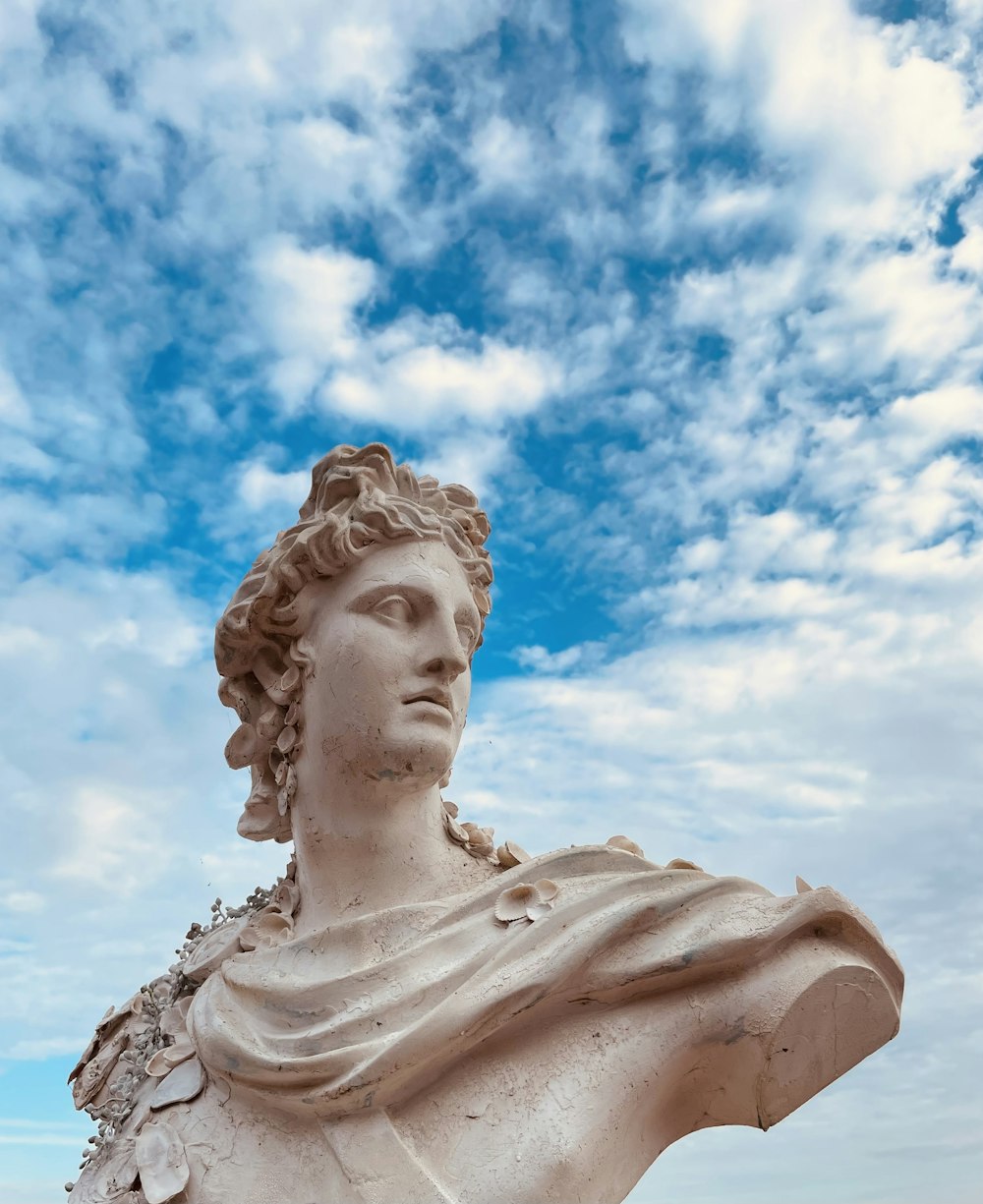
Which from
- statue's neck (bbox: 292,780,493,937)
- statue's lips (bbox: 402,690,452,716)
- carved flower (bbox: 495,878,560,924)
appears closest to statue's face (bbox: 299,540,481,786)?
statue's lips (bbox: 402,690,452,716)

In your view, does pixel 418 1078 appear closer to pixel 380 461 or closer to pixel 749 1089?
pixel 749 1089

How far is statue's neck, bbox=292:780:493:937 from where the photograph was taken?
4133 millimetres

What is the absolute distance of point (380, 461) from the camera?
454cm

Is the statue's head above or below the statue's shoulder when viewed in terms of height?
above

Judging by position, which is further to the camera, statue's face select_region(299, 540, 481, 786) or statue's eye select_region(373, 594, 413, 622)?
statue's eye select_region(373, 594, 413, 622)

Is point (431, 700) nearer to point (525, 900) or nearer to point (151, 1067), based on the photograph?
point (525, 900)

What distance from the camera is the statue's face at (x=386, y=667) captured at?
406cm

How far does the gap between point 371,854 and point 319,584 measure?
99 cm

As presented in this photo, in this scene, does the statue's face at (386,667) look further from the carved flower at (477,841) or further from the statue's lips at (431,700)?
the carved flower at (477,841)

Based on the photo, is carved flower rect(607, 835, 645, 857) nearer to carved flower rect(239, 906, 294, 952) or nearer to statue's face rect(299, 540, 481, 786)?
statue's face rect(299, 540, 481, 786)

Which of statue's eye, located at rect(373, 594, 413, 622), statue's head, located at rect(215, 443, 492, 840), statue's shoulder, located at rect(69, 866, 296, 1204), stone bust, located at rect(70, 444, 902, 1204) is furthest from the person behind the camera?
statue's head, located at rect(215, 443, 492, 840)

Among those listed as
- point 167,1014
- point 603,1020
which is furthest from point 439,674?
point 167,1014

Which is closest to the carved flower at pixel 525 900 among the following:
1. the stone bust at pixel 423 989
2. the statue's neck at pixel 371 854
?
the stone bust at pixel 423 989

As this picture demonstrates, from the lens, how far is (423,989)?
3.52m
